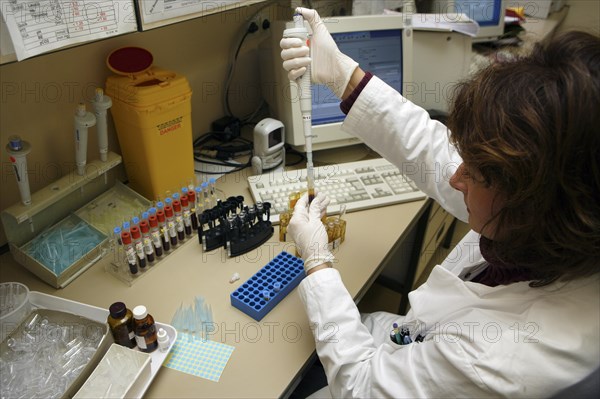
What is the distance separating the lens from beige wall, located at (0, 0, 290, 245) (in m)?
1.11

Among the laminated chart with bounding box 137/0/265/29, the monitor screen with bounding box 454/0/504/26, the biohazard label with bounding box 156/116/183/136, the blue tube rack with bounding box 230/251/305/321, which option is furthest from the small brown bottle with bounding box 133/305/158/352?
the monitor screen with bounding box 454/0/504/26

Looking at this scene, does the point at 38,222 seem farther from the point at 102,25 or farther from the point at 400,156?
the point at 400,156

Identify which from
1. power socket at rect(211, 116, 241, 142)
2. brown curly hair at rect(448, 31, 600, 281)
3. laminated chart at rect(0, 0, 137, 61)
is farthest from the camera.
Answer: power socket at rect(211, 116, 241, 142)

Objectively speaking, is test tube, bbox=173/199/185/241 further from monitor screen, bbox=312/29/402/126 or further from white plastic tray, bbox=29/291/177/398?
monitor screen, bbox=312/29/402/126

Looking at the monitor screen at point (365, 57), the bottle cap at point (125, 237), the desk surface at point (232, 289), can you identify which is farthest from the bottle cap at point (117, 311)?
the monitor screen at point (365, 57)

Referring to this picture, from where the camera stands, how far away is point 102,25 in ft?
3.09

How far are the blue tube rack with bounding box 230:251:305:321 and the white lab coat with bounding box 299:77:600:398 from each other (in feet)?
0.31

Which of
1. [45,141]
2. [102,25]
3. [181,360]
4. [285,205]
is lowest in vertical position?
[181,360]

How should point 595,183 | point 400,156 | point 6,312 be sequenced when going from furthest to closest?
point 400,156, point 6,312, point 595,183

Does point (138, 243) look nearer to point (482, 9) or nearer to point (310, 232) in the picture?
point (310, 232)

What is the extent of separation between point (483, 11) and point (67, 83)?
6.72 ft

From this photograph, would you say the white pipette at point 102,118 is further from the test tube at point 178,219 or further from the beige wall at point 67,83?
the test tube at point 178,219

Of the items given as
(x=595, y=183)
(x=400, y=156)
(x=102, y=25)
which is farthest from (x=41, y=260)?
(x=595, y=183)

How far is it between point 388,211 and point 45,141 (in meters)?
1.02
